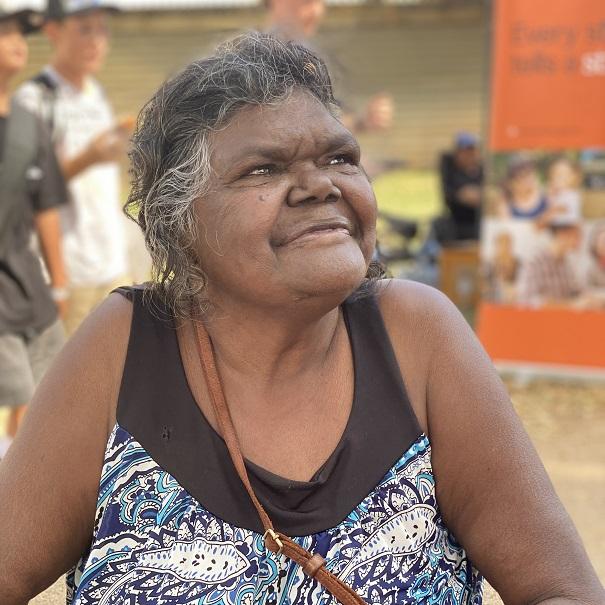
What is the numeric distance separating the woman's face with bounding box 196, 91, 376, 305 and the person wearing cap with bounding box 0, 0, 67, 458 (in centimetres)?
204

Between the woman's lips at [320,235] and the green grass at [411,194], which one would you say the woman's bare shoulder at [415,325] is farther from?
the green grass at [411,194]

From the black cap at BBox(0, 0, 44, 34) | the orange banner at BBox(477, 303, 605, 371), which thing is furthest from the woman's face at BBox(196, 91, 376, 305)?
the orange banner at BBox(477, 303, 605, 371)

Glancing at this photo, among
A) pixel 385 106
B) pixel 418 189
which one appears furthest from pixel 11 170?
pixel 418 189

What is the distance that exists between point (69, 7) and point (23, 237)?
2.17m

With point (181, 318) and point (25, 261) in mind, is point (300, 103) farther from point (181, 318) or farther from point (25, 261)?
point (25, 261)

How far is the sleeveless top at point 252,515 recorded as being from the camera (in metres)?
1.75

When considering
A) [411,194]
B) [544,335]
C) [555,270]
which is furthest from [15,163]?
[411,194]

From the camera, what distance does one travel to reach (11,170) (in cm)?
419

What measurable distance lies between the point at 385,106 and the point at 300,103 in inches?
120

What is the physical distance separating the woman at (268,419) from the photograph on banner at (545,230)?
194 inches

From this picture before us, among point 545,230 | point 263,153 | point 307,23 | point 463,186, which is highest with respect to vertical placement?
point 263,153

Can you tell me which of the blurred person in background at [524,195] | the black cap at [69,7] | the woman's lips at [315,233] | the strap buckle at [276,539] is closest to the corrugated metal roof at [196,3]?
the blurred person in background at [524,195]

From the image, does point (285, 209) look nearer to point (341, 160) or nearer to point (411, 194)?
point (341, 160)

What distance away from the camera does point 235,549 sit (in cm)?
176
